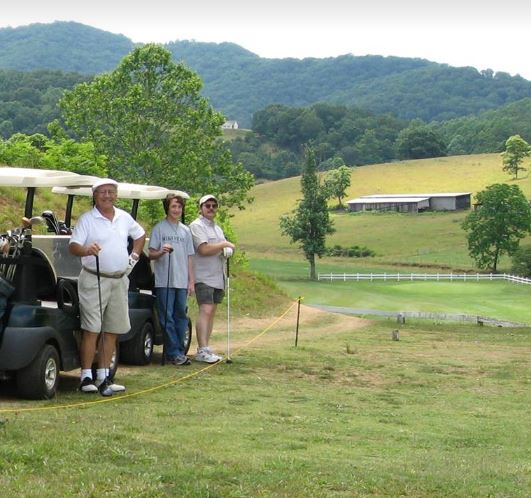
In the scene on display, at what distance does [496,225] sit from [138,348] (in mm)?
75000

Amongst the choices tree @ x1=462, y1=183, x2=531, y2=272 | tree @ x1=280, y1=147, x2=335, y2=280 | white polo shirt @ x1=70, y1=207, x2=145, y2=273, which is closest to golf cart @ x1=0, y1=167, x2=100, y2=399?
white polo shirt @ x1=70, y1=207, x2=145, y2=273

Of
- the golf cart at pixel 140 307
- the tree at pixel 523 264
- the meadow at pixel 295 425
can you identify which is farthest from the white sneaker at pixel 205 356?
the tree at pixel 523 264

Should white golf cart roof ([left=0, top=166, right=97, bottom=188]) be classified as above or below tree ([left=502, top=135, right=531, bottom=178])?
below

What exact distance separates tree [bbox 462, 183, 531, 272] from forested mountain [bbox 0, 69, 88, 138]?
196ft

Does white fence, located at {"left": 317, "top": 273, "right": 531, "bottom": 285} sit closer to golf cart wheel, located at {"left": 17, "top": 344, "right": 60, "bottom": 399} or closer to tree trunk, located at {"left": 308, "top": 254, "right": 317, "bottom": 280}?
tree trunk, located at {"left": 308, "top": 254, "right": 317, "bottom": 280}

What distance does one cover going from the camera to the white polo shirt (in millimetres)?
10758

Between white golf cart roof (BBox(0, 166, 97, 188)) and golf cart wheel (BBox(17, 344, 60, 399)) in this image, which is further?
white golf cart roof (BBox(0, 166, 97, 188))

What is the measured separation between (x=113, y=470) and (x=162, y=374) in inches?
246

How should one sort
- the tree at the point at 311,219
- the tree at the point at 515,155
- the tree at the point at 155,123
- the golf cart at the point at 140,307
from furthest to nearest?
the tree at the point at 515,155 < the tree at the point at 311,219 < the tree at the point at 155,123 < the golf cart at the point at 140,307

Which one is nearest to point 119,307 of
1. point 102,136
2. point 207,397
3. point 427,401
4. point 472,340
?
point 207,397

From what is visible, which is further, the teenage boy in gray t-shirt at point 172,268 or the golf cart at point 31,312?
the teenage boy in gray t-shirt at point 172,268

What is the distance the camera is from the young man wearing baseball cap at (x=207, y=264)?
13.9 metres

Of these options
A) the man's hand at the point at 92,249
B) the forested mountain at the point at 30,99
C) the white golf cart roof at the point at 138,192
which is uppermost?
the forested mountain at the point at 30,99

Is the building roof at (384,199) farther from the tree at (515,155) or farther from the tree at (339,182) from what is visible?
the tree at (515,155)
